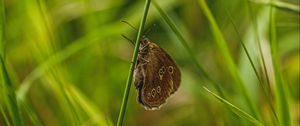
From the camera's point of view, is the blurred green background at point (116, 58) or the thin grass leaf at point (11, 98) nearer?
the thin grass leaf at point (11, 98)

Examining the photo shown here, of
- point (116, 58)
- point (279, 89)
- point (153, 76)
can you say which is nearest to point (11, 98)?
point (153, 76)

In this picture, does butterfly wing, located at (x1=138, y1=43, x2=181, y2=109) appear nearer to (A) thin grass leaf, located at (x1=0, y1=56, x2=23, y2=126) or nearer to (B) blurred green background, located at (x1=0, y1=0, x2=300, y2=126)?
(A) thin grass leaf, located at (x1=0, y1=56, x2=23, y2=126)

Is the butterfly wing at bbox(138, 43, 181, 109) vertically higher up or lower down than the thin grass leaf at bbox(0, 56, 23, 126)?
lower down

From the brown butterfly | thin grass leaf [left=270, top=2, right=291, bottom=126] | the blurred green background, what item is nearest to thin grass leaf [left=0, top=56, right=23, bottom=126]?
the brown butterfly

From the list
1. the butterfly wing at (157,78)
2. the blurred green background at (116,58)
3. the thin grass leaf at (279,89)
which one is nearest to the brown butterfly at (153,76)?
the butterfly wing at (157,78)

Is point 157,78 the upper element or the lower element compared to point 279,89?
upper

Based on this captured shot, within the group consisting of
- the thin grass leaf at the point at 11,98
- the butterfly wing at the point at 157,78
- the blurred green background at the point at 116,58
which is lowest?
the blurred green background at the point at 116,58

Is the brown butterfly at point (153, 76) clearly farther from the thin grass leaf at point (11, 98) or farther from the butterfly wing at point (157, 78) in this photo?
the thin grass leaf at point (11, 98)

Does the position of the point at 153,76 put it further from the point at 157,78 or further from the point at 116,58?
the point at 116,58

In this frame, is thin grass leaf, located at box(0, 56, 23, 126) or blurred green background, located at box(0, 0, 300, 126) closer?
thin grass leaf, located at box(0, 56, 23, 126)
